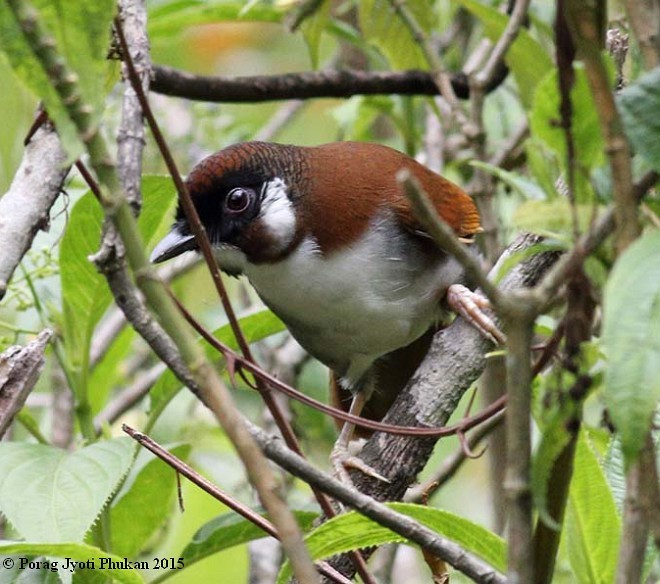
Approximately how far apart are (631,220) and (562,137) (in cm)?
15

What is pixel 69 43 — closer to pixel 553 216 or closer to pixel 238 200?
pixel 553 216

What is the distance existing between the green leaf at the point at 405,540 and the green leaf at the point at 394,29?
5.76ft

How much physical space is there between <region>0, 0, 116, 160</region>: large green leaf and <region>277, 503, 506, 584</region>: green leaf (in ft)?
2.23

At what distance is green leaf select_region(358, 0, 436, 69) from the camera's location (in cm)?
291

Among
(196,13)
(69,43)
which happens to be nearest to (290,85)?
(196,13)

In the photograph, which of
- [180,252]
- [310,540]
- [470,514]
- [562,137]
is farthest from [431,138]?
[562,137]

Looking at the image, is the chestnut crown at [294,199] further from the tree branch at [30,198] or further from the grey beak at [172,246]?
the tree branch at [30,198]

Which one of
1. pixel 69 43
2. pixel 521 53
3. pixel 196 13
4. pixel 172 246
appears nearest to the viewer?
pixel 69 43

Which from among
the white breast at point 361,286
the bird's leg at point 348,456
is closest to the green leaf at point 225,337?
the white breast at point 361,286

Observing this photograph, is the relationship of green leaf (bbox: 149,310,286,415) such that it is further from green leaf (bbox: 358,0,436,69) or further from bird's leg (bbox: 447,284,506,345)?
green leaf (bbox: 358,0,436,69)

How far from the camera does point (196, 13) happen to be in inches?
123

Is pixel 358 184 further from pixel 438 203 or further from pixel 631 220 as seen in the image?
pixel 631 220

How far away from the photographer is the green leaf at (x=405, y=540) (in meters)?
1.43

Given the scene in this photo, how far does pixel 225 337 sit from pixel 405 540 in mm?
1014
